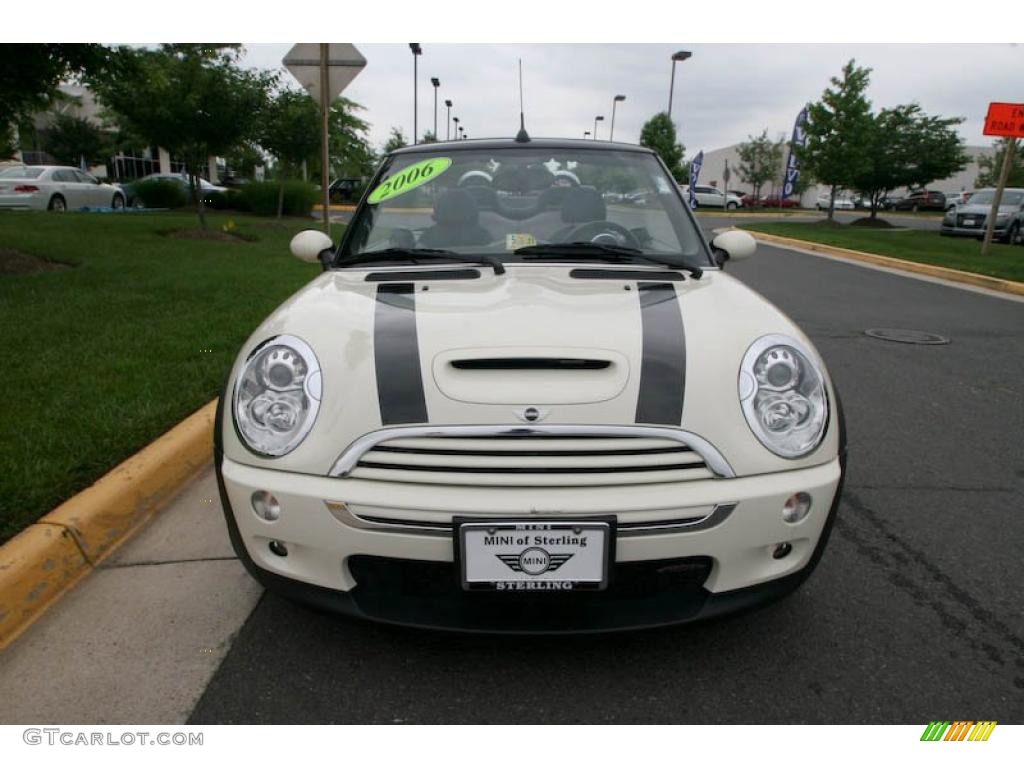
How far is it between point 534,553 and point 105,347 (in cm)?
398

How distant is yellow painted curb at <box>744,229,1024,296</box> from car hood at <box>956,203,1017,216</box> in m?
5.86

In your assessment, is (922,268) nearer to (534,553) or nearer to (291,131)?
(534,553)

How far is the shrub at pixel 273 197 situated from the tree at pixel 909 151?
18617 millimetres

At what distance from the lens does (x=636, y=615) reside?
1864 mm

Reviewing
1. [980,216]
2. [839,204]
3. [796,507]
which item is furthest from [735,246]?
[839,204]

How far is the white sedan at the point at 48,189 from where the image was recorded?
1892cm

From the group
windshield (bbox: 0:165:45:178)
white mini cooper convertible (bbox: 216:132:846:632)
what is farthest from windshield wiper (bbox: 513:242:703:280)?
windshield (bbox: 0:165:45:178)

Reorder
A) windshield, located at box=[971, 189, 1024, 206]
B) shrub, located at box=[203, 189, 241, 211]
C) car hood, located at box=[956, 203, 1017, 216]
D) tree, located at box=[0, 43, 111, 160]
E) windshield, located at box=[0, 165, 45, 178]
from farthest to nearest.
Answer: shrub, located at box=[203, 189, 241, 211] → windshield, located at box=[971, 189, 1024, 206] → car hood, located at box=[956, 203, 1017, 216] → windshield, located at box=[0, 165, 45, 178] → tree, located at box=[0, 43, 111, 160]

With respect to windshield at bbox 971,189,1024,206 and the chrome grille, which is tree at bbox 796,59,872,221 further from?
the chrome grille

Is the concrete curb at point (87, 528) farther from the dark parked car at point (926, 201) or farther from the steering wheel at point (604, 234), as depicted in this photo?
the dark parked car at point (926, 201)

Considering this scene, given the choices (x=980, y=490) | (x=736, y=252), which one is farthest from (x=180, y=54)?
(x=980, y=490)

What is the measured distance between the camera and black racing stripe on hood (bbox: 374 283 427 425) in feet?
6.08

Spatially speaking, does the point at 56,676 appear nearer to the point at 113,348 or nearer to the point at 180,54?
the point at 113,348

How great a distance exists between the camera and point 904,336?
6.75 m
